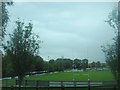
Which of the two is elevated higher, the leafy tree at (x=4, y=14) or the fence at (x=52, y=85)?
the leafy tree at (x=4, y=14)

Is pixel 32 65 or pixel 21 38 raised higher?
pixel 21 38

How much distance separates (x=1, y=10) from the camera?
47.6 ft

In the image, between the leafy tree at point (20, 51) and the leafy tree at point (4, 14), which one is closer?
the leafy tree at point (4, 14)

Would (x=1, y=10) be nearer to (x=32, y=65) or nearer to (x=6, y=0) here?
(x=6, y=0)

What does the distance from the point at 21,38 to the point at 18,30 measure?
78cm

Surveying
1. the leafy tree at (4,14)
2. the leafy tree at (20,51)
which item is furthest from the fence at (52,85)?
the leafy tree at (4,14)

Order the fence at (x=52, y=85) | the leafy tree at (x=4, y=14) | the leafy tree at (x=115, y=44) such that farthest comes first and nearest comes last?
the fence at (x=52, y=85) < the leafy tree at (x=115, y=44) < the leafy tree at (x=4, y=14)

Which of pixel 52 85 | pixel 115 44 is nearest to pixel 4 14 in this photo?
pixel 115 44

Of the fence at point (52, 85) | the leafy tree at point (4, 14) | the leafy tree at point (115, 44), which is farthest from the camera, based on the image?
the fence at point (52, 85)

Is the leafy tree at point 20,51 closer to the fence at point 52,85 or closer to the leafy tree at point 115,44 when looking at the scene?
the fence at point 52,85

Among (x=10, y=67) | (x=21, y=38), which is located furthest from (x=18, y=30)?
(x=10, y=67)

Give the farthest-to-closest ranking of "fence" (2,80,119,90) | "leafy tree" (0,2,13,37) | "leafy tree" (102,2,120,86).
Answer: "fence" (2,80,119,90), "leafy tree" (102,2,120,86), "leafy tree" (0,2,13,37)

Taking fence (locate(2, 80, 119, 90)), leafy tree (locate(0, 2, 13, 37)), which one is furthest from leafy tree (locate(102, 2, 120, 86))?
leafy tree (locate(0, 2, 13, 37))

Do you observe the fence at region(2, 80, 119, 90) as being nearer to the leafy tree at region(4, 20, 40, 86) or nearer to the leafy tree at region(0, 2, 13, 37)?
the leafy tree at region(4, 20, 40, 86)
